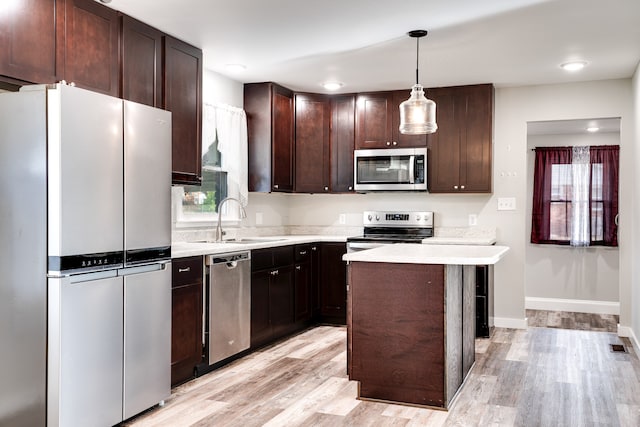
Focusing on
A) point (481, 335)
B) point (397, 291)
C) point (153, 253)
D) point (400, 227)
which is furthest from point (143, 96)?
point (481, 335)

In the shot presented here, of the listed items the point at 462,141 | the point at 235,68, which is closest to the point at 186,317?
the point at 235,68

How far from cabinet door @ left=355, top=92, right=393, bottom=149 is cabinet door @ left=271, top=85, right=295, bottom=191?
27.4 inches

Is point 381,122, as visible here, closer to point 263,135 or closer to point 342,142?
point 342,142

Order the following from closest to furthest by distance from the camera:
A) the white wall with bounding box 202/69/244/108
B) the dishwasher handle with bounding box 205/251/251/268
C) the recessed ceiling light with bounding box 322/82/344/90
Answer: the dishwasher handle with bounding box 205/251/251/268
the white wall with bounding box 202/69/244/108
the recessed ceiling light with bounding box 322/82/344/90

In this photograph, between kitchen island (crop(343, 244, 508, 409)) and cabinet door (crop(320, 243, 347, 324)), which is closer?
kitchen island (crop(343, 244, 508, 409))

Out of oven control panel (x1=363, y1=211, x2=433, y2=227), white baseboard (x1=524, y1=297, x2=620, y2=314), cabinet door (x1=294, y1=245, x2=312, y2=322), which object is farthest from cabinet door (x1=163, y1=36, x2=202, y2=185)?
white baseboard (x1=524, y1=297, x2=620, y2=314)

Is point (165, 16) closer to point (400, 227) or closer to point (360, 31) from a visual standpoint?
point (360, 31)

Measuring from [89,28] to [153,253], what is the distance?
4.25ft

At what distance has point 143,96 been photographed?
11.5ft

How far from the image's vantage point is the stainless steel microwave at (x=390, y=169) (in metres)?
5.35

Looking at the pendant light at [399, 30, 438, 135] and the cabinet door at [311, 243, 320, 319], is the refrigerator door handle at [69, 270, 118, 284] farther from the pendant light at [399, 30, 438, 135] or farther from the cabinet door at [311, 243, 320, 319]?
the cabinet door at [311, 243, 320, 319]

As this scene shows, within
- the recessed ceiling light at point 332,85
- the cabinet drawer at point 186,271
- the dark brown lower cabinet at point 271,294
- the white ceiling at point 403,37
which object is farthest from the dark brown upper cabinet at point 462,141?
the cabinet drawer at point 186,271

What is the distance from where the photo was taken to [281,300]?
4715 millimetres

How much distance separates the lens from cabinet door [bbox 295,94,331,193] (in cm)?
560
